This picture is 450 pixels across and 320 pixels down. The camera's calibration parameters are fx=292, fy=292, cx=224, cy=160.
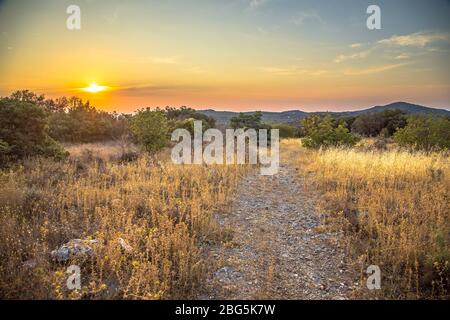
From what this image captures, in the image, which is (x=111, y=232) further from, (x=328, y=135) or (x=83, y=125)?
(x=83, y=125)

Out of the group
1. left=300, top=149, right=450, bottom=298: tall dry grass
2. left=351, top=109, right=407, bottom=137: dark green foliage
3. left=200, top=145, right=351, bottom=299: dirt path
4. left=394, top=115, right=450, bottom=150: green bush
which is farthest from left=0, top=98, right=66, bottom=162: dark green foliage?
Result: left=351, top=109, right=407, bottom=137: dark green foliage

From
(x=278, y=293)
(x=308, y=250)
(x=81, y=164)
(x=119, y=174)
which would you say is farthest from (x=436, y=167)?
(x=81, y=164)

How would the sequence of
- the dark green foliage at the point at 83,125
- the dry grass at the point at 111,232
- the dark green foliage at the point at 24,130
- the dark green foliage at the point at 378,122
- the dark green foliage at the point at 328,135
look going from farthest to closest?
the dark green foliage at the point at 378,122
the dark green foliage at the point at 83,125
the dark green foliage at the point at 328,135
the dark green foliage at the point at 24,130
the dry grass at the point at 111,232

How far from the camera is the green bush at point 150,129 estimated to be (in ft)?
45.9

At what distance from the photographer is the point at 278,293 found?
4.19 m

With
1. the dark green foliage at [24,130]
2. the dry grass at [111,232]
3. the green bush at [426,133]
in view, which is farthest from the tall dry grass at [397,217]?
the dark green foliage at [24,130]

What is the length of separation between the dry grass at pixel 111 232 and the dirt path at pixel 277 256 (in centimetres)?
44

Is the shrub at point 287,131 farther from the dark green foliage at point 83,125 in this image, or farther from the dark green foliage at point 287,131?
the dark green foliage at point 83,125

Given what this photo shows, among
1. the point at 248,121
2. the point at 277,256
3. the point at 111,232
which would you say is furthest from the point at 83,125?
the point at 277,256

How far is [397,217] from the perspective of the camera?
20.3ft

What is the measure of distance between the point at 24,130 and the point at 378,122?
34079 millimetres

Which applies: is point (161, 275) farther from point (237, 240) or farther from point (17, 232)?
point (17, 232)

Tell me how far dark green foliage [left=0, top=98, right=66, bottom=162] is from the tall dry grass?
→ 10.7 m
